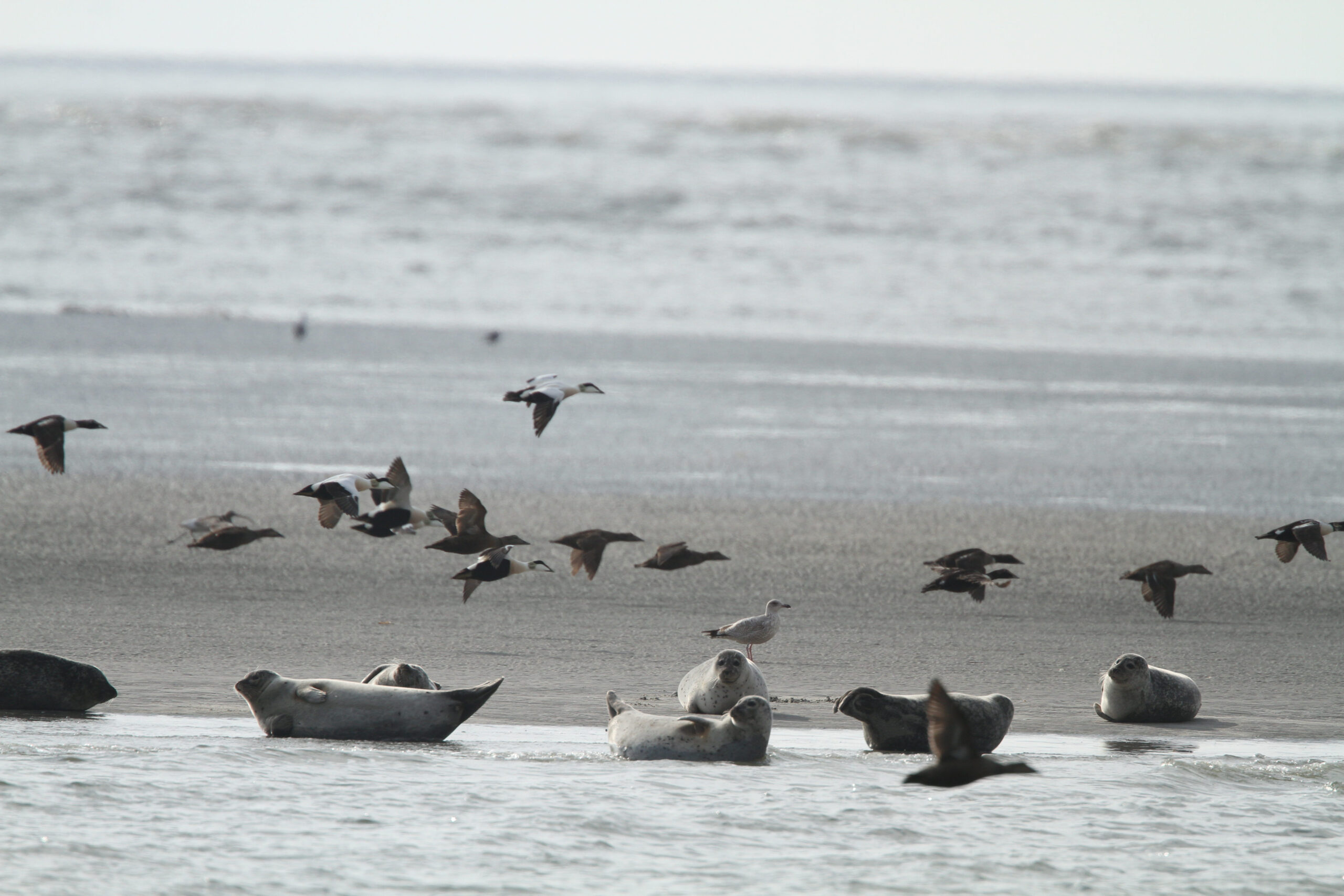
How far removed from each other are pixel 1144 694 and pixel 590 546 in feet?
10.2

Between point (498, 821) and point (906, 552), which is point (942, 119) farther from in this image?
point (498, 821)

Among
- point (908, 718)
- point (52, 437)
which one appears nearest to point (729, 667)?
point (908, 718)

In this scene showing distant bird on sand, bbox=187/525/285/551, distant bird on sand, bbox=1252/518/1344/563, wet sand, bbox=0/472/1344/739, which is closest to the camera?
wet sand, bbox=0/472/1344/739

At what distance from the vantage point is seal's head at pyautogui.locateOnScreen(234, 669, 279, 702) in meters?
6.07

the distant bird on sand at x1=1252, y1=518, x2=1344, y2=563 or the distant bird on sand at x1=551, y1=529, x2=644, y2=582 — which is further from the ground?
the distant bird on sand at x1=1252, y1=518, x2=1344, y2=563

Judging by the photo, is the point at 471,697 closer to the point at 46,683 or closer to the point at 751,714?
the point at 751,714

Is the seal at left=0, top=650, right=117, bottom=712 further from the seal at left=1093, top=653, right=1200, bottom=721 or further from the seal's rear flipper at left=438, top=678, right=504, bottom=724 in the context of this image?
the seal at left=1093, top=653, right=1200, bottom=721

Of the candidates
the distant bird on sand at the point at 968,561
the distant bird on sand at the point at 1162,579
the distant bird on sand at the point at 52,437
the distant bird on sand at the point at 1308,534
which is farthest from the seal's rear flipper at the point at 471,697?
the distant bird on sand at the point at 1308,534

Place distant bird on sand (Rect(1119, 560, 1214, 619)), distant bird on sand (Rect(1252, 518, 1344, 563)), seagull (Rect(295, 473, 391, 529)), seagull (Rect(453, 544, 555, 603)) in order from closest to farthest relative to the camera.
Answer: seagull (Rect(453, 544, 555, 603))
seagull (Rect(295, 473, 391, 529))
distant bird on sand (Rect(1252, 518, 1344, 563))
distant bird on sand (Rect(1119, 560, 1214, 619))

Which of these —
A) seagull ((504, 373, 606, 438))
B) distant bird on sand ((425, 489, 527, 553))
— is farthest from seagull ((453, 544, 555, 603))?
seagull ((504, 373, 606, 438))

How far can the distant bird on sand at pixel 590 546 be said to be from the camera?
8320 mm

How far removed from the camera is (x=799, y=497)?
11422mm

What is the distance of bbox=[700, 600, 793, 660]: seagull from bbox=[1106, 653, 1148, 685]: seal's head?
155 cm

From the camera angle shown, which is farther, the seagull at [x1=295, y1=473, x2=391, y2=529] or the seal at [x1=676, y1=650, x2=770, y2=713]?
the seagull at [x1=295, y1=473, x2=391, y2=529]
